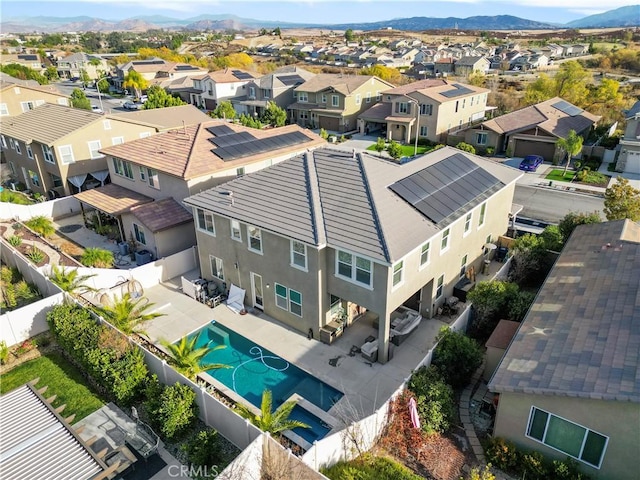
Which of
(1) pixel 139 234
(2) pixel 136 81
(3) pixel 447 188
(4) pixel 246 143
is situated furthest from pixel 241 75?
(3) pixel 447 188

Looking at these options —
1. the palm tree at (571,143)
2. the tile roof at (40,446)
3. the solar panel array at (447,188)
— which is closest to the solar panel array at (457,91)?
the palm tree at (571,143)

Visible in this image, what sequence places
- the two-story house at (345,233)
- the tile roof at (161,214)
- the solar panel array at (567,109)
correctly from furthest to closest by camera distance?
the solar panel array at (567,109) → the tile roof at (161,214) → the two-story house at (345,233)

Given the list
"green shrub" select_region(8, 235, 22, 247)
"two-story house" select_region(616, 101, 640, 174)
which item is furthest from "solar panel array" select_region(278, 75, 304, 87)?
"green shrub" select_region(8, 235, 22, 247)

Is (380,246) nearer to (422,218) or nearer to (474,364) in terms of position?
(422,218)

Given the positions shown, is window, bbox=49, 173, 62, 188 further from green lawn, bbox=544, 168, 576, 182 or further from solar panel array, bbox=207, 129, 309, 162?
green lawn, bbox=544, 168, 576, 182

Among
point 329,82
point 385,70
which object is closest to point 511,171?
point 329,82

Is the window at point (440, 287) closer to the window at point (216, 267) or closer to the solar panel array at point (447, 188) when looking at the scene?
the solar panel array at point (447, 188)

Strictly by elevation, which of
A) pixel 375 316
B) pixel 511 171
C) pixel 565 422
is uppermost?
pixel 511 171
